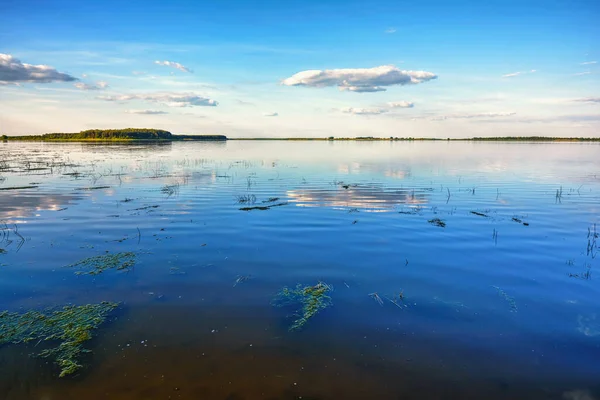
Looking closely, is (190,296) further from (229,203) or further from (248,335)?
(229,203)

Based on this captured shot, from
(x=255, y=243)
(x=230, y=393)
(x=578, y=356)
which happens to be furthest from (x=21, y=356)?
(x=578, y=356)

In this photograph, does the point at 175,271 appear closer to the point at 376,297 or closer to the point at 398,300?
the point at 376,297

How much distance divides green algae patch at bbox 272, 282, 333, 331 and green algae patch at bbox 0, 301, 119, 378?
15.6 feet

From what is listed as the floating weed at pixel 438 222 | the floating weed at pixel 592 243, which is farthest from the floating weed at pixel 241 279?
the floating weed at pixel 592 243

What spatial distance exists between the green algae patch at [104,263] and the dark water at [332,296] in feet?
1.79

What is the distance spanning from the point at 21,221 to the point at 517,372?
22.6m

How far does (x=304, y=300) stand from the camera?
10.2 m

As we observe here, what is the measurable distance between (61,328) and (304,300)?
6.27m

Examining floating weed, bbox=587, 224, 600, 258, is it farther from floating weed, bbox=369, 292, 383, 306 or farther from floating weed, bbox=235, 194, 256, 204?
floating weed, bbox=235, 194, 256, 204

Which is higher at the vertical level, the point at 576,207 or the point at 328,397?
the point at 576,207

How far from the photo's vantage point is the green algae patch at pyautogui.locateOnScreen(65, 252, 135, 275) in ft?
40.1

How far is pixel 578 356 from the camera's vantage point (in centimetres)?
779

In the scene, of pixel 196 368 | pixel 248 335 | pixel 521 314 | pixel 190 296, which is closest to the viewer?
pixel 196 368

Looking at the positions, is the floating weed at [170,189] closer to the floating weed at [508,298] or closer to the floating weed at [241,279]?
the floating weed at [241,279]
